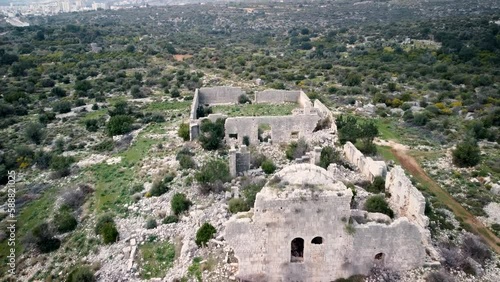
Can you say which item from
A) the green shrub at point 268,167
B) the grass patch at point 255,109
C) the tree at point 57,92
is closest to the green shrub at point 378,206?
the green shrub at point 268,167

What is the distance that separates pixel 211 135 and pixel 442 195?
560 inches

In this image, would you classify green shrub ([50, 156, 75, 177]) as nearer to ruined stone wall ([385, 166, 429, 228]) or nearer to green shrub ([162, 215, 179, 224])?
green shrub ([162, 215, 179, 224])

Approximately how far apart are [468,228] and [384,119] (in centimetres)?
1671

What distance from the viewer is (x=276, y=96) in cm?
3738

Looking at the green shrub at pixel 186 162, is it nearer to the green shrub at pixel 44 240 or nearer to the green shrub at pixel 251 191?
the green shrub at pixel 251 191

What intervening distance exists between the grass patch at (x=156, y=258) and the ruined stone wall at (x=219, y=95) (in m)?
22.5

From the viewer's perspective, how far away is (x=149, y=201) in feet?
66.5

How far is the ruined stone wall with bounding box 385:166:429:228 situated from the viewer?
16422 millimetres

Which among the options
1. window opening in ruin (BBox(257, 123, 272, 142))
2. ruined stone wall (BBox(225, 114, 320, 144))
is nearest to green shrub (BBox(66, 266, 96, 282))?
ruined stone wall (BBox(225, 114, 320, 144))

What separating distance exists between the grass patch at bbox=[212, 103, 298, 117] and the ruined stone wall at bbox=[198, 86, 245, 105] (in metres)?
1.37

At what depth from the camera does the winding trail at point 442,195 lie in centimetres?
1792

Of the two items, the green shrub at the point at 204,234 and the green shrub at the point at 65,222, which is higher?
the green shrub at the point at 204,234

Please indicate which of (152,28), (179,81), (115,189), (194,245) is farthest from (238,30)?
(194,245)

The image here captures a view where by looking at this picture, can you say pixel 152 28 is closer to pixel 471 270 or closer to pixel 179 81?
pixel 179 81
